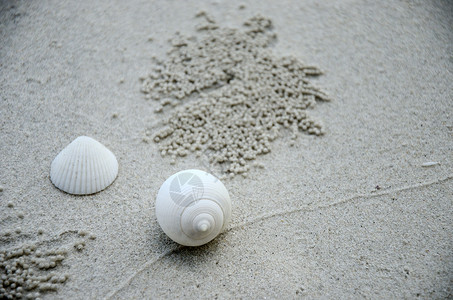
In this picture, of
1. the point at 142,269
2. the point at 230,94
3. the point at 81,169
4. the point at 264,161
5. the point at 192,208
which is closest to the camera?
the point at 192,208

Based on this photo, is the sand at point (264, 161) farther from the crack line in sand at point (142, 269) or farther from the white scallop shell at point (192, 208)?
the white scallop shell at point (192, 208)

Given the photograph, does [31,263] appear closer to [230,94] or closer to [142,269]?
[142,269]

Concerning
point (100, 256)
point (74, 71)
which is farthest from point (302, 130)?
point (74, 71)

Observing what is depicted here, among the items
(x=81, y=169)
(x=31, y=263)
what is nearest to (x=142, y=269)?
(x=31, y=263)

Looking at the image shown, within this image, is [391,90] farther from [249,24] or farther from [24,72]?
[24,72]

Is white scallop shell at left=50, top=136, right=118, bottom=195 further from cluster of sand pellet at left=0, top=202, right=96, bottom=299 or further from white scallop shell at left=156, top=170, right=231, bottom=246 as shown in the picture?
white scallop shell at left=156, top=170, right=231, bottom=246

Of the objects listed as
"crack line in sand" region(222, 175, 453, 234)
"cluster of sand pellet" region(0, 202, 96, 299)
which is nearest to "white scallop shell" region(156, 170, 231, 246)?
"crack line in sand" region(222, 175, 453, 234)

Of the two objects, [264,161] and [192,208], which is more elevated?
[192,208]
